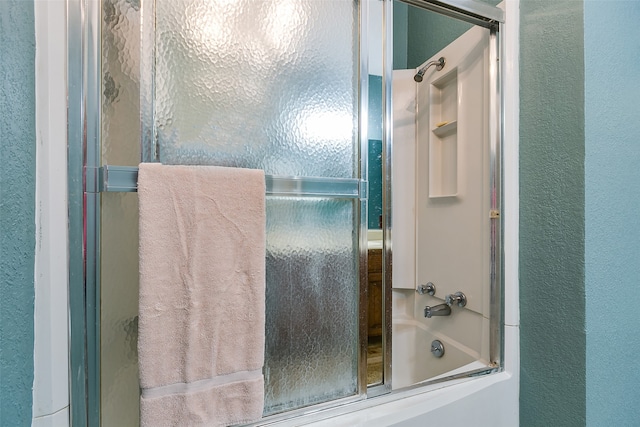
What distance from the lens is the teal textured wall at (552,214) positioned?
3.03 ft

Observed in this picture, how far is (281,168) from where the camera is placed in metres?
0.87

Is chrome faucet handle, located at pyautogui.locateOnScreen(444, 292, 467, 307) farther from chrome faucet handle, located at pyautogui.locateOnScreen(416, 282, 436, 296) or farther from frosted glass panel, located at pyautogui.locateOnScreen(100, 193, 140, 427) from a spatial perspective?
frosted glass panel, located at pyautogui.locateOnScreen(100, 193, 140, 427)

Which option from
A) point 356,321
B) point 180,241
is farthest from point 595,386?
point 180,241

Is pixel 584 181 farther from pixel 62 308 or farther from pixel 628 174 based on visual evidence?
pixel 62 308

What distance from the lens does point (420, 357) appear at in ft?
4.89

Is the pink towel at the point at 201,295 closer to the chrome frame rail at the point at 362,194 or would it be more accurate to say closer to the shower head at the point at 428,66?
the chrome frame rail at the point at 362,194

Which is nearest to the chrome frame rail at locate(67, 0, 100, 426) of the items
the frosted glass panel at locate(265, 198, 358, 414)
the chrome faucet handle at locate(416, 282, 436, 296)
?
the frosted glass panel at locate(265, 198, 358, 414)

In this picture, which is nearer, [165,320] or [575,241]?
[165,320]

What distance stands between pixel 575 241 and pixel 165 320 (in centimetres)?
109

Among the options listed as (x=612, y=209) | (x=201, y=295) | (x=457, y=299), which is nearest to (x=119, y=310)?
(x=201, y=295)

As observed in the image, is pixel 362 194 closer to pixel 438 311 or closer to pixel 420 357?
pixel 438 311

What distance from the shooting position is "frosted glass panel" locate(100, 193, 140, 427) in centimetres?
72

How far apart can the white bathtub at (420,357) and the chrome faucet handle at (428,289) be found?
18 cm

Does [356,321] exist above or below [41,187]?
below
